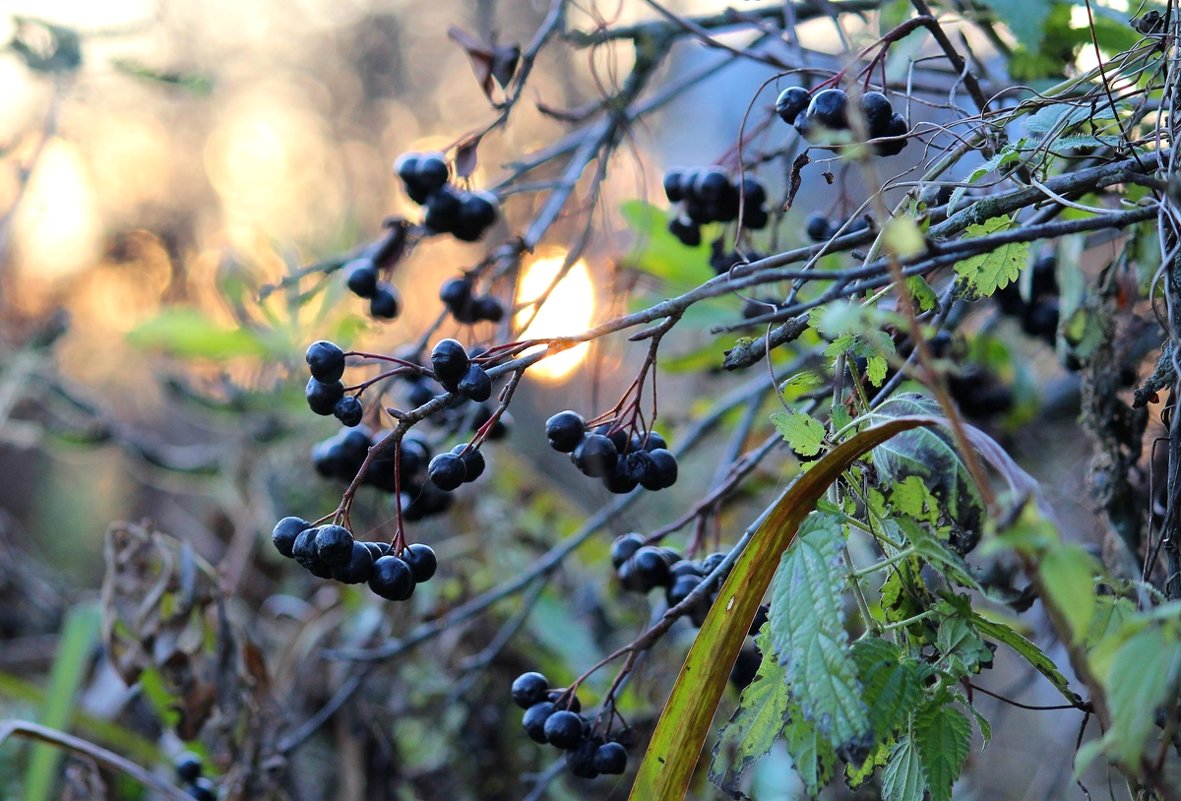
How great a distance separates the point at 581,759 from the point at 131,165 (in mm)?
10328

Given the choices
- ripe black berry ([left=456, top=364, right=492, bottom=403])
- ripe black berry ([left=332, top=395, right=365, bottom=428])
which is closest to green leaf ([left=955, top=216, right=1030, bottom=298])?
ripe black berry ([left=456, top=364, right=492, bottom=403])

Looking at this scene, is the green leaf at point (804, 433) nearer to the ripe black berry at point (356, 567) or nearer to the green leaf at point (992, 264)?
the green leaf at point (992, 264)

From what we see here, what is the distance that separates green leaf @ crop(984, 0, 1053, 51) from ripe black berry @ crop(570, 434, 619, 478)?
0.79m

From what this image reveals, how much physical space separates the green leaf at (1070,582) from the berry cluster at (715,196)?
A: 852 mm

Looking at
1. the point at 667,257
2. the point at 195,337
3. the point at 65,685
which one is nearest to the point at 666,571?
the point at 667,257

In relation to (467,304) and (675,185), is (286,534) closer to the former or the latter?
(467,304)

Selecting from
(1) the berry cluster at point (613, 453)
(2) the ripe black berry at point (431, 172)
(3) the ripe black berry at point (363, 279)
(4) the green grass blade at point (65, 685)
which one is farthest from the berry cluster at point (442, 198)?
(4) the green grass blade at point (65, 685)

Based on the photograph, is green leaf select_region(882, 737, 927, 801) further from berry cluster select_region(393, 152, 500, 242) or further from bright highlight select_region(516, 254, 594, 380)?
berry cluster select_region(393, 152, 500, 242)

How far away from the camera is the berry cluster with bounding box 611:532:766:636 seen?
45.6 inches

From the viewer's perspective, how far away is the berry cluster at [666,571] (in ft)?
3.80

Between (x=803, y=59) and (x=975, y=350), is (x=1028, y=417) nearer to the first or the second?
(x=975, y=350)

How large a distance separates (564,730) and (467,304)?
70cm

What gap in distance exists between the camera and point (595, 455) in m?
0.96

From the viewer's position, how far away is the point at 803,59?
1411 mm
